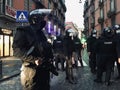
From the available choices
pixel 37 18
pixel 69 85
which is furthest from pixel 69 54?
pixel 37 18

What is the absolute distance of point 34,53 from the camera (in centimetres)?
480

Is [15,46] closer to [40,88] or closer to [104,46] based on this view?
[40,88]

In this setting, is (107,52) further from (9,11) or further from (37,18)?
(9,11)

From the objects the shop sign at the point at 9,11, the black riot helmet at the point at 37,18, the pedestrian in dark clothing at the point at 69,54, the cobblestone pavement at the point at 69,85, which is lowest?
the cobblestone pavement at the point at 69,85

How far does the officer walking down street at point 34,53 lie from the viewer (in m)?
4.79

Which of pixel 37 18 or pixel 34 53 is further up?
pixel 37 18

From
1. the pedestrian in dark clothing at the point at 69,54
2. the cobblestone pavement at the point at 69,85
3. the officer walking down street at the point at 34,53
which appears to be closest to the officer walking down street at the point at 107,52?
the cobblestone pavement at the point at 69,85

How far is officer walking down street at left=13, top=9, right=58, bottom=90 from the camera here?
479 centimetres

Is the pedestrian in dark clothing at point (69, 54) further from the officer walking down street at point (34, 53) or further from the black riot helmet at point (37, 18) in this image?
the black riot helmet at point (37, 18)

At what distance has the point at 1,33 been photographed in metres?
26.7

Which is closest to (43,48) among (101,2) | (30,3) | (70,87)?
(70,87)

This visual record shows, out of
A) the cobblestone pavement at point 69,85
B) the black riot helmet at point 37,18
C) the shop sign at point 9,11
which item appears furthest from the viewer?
the shop sign at point 9,11

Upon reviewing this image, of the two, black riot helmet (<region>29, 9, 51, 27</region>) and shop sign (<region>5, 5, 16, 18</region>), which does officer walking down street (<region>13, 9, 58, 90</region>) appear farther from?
shop sign (<region>5, 5, 16, 18</region>)

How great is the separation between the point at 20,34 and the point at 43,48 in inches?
14.4
